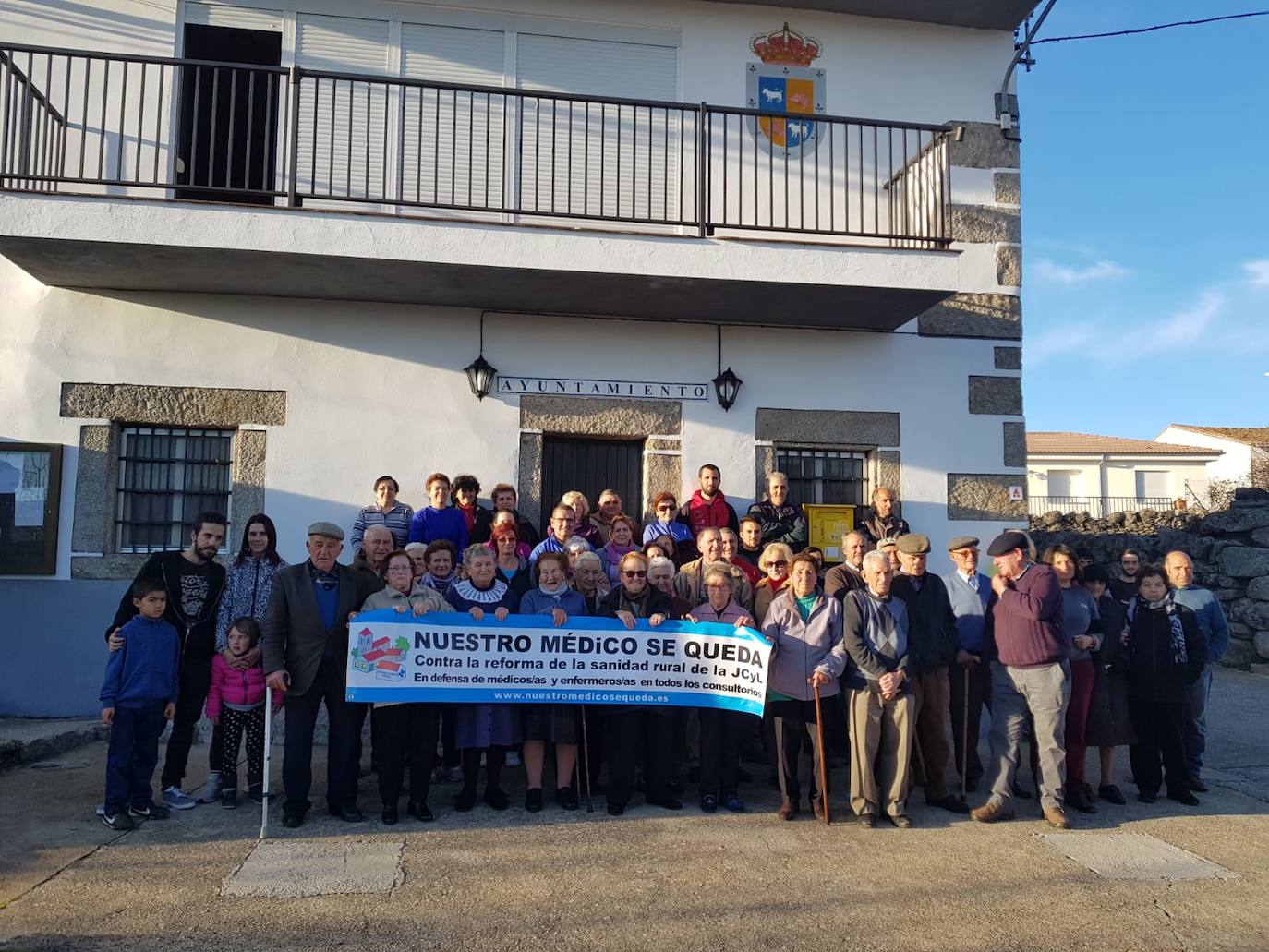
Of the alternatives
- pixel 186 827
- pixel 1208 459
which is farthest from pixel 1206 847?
pixel 1208 459

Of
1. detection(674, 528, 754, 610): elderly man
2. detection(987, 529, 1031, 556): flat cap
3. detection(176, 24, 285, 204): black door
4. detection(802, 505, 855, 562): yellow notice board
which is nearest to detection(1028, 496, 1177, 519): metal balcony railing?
detection(802, 505, 855, 562): yellow notice board

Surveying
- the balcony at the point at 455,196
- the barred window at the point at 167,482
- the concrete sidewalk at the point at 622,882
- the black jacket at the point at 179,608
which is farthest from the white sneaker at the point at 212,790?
the balcony at the point at 455,196

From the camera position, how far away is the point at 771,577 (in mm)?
6285

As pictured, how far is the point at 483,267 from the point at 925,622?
402cm

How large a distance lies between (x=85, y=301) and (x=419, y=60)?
3.42 m

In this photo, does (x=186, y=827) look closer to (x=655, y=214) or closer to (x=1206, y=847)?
(x=1206, y=847)

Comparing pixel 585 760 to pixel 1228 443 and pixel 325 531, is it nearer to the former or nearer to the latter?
pixel 325 531

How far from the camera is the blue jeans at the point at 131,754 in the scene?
5117 millimetres

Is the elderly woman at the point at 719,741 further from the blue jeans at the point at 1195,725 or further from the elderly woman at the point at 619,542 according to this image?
the blue jeans at the point at 1195,725

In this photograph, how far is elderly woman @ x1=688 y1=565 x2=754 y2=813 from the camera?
565 cm

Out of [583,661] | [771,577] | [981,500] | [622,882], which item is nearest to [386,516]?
[583,661]

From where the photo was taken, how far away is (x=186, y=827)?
5.13 m

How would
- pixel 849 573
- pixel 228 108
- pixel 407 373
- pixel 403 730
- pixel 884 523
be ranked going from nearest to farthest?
pixel 403 730 < pixel 849 573 < pixel 884 523 < pixel 407 373 < pixel 228 108

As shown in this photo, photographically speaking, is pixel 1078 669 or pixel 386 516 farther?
pixel 386 516
